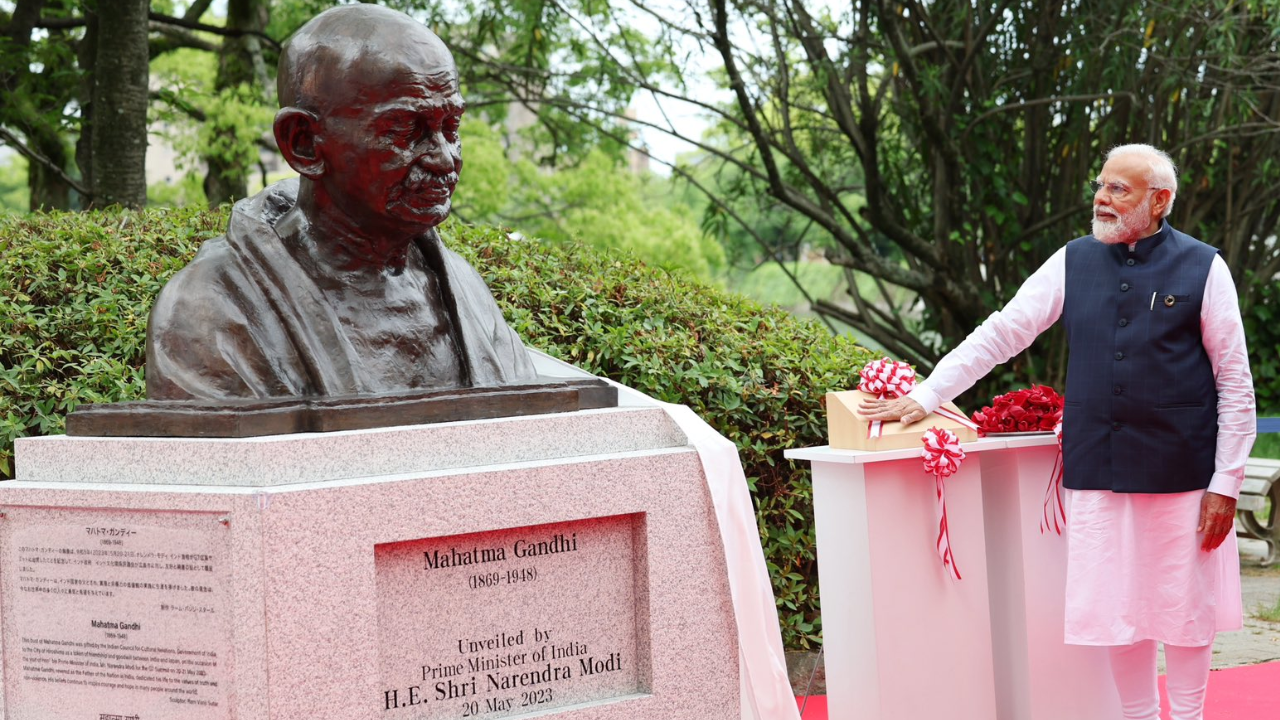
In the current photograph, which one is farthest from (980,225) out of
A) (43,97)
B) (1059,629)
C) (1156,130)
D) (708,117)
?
(43,97)

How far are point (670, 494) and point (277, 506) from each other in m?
1.12

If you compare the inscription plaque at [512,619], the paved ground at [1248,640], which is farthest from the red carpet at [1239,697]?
the inscription plaque at [512,619]

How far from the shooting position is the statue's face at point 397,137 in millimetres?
3498

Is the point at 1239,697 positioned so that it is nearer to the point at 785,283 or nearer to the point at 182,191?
the point at 182,191

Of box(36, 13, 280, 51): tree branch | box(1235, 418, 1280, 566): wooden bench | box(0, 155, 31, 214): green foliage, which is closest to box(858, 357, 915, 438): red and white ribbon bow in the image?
box(1235, 418, 1280, 566): wooden bench

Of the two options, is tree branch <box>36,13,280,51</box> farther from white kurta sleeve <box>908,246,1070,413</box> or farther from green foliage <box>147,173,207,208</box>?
white kurta sleeve <box>908,246,1070,413</box>

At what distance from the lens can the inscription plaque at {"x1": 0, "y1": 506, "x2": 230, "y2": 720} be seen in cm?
320

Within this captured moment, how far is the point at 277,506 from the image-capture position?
313 cm

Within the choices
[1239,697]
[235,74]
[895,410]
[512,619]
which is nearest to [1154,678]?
[1239,697]

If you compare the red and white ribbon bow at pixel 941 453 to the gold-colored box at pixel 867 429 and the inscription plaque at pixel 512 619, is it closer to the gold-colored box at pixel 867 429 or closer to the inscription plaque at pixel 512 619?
the gold-colored box at pixel 867 429

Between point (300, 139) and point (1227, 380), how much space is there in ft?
9.89

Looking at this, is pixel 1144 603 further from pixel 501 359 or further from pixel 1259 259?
pixel 1259 259

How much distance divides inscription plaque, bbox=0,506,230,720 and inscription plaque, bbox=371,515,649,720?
16.0 inches

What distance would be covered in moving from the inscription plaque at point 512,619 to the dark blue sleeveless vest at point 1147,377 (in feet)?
5.73
